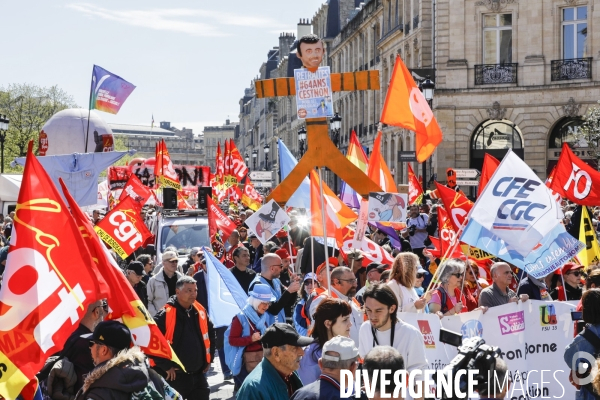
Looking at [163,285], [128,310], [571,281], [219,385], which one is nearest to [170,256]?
[163,285]

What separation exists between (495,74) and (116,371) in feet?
103

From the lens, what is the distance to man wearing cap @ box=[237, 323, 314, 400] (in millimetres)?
5359

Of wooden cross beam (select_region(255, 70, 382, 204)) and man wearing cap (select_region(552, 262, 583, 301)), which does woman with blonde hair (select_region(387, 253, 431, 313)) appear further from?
man wearing cap (select_region(552, 262, 583, 301))

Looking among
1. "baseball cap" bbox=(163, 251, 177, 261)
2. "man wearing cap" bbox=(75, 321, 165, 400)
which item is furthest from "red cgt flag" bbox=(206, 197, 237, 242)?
"man wearing cap" bbox=(75, 321, 165, 400)

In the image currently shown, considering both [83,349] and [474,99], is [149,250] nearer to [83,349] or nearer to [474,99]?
[83,349]

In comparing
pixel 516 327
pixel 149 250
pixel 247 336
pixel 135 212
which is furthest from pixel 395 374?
pixel 149 250

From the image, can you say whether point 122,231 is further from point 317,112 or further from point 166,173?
point 166,173

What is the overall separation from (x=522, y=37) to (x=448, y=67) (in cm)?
281

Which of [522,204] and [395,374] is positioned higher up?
[522,204]

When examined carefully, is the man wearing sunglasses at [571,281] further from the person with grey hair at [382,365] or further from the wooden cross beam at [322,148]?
the person with grey hair at [382,365]

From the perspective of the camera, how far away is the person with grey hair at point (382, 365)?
4.56 m

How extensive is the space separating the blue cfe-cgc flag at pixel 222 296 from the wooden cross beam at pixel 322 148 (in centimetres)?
147

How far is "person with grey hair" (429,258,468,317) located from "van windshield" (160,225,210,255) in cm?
936

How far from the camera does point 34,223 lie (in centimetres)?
581
